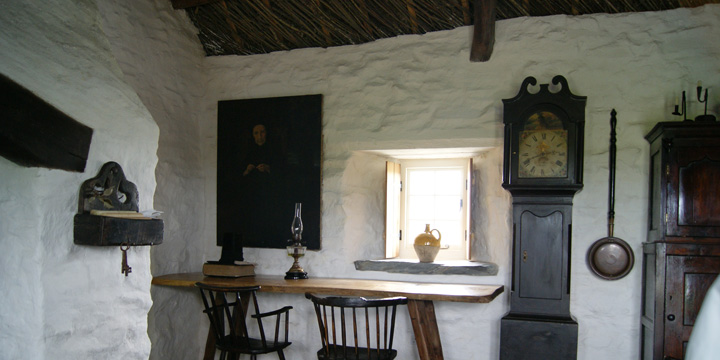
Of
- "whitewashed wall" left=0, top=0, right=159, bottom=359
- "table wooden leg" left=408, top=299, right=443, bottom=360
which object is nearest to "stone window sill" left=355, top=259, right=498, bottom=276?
"table wooden leg" left=408, top=299, right=443, bottom=360

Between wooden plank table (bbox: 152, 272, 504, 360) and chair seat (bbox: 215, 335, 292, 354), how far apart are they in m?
0.32

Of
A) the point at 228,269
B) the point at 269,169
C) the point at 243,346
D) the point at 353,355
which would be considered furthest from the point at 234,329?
the point at 269,169

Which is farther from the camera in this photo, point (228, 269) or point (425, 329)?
point (228, 269)

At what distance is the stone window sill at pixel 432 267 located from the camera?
374 centimetres

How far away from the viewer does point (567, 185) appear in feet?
10.9

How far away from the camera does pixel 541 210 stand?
3402mm

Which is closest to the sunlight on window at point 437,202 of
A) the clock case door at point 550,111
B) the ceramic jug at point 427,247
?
the ceramic jug at point 427,247

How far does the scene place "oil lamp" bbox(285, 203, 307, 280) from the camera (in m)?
3.96

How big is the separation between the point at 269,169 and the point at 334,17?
1212 millimetres

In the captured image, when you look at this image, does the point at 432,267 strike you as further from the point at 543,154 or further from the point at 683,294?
the point at 683,294

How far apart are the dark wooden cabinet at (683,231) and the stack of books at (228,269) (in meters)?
2.52

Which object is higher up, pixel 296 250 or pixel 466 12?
pixel 466 12

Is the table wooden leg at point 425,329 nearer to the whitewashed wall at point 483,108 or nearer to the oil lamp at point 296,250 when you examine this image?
the whitewashed wall at point 483,108

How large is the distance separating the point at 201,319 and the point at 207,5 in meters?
2.34
